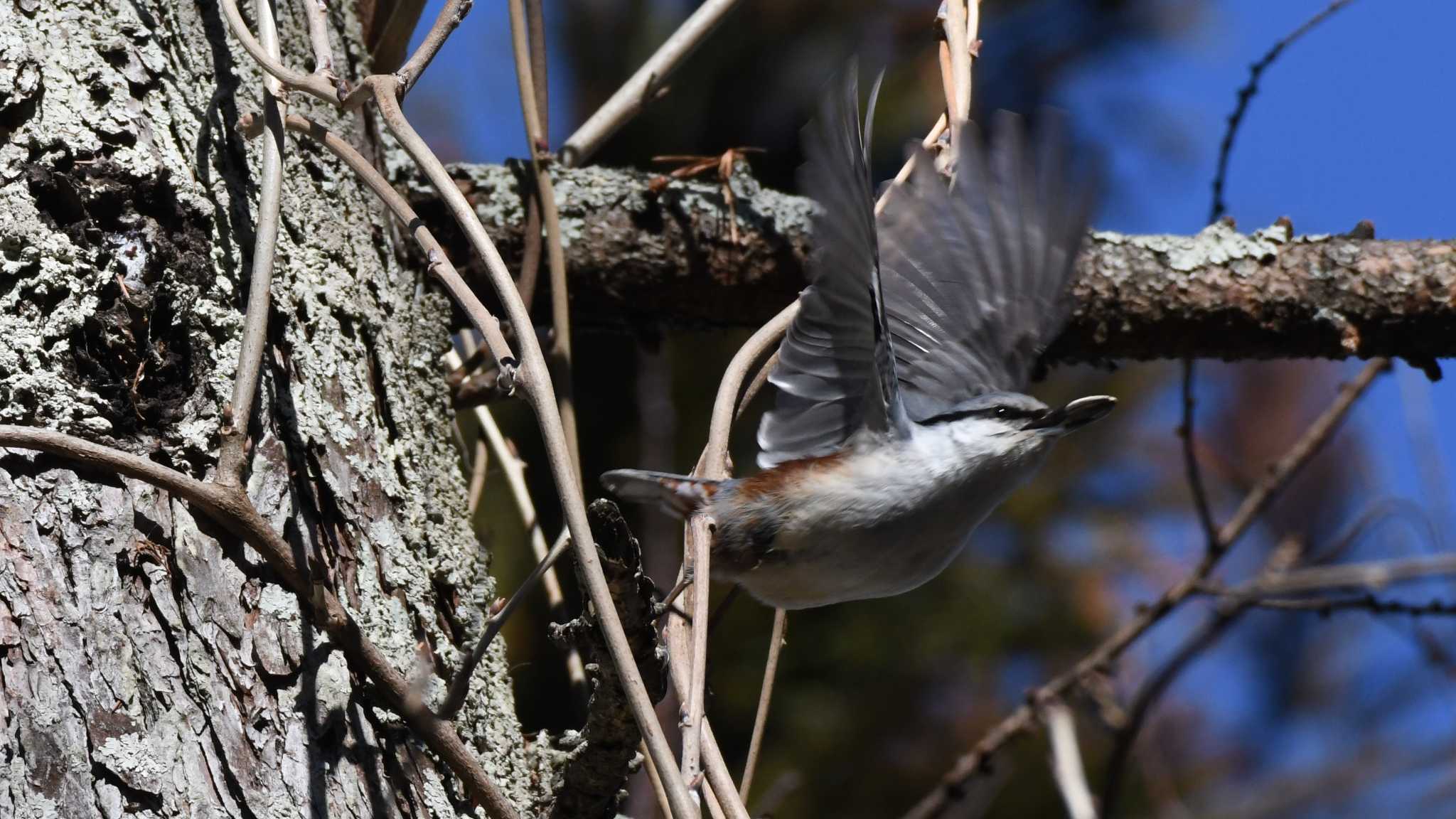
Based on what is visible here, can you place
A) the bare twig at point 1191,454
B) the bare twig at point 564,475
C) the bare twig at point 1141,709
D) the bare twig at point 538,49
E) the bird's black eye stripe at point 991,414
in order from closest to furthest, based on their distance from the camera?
the bare twig at point 564,475 < the bird's black eye stripe at point 991,414 < the bare twig at point 538,49 < the bare twig at point 1141,709 < the bare twig at point 1191,454

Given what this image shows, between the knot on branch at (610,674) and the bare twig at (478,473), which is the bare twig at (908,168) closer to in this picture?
the knot on branch at (610,674)

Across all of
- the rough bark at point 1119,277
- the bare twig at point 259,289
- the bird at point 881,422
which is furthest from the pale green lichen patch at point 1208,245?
the bare twig at point 259,289

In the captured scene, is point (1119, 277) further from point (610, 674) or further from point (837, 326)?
point (610, 674)

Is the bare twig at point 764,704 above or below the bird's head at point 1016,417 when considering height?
below

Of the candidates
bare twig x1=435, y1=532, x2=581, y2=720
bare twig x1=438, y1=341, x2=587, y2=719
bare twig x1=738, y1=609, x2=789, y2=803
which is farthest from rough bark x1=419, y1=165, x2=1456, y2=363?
bare twig x1=435, y1=532, x2=581, y2=720

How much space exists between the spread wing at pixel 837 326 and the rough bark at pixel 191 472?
1.26 ft

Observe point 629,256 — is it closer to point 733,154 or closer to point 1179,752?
point 733,154

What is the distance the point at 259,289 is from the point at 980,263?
2.94 feet

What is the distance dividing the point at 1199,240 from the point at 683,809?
4.47ft

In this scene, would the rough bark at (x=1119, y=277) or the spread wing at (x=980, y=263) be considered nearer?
the spread wing at (x=980, y=263)

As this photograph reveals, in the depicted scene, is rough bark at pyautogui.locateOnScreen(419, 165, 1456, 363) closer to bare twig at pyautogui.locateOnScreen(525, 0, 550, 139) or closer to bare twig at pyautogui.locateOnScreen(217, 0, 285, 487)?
bare twig at pyautogui.locateOnScreen(525, 0, 550, 139)

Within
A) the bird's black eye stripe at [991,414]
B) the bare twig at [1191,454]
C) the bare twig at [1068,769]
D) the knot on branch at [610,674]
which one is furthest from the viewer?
the bare twig at [1191,454]

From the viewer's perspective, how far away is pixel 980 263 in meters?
1.58

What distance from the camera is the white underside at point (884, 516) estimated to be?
132 centimetres
